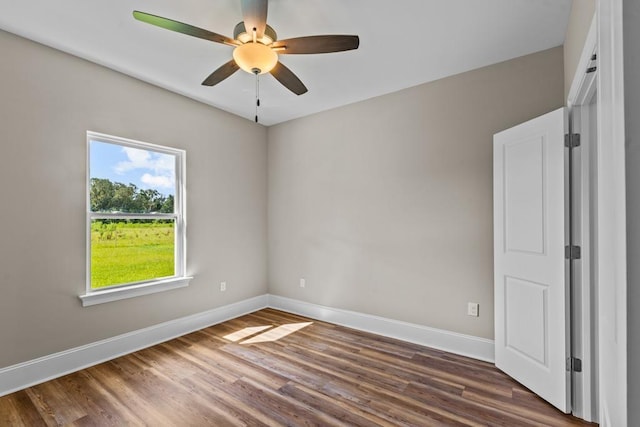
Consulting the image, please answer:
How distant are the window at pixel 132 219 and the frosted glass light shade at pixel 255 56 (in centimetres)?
180

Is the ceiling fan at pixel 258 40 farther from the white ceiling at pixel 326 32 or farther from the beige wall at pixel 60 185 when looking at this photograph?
the beige wall at pixel 60 185

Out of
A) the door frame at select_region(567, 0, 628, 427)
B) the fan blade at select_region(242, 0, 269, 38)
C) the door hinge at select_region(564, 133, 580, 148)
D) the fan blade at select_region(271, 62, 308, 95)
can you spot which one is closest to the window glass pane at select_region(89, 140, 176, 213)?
the fan blade at select_region(271, 62, 308, 95)

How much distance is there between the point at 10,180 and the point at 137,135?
1.07m

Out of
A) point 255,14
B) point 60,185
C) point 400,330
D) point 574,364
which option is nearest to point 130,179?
point 60,185

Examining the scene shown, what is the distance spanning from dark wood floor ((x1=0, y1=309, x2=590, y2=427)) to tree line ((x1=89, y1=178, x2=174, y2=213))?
1.43m

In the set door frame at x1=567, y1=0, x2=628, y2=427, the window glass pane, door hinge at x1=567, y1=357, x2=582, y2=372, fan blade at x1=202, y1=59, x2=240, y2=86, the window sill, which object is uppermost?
fan blade at x1=202, y1=59, x2=240, y2=86

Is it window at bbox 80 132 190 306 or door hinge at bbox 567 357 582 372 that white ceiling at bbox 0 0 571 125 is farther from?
door hinge at bbox 567 357 582 372

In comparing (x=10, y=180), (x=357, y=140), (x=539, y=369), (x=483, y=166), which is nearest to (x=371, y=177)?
(x=357, y=140)

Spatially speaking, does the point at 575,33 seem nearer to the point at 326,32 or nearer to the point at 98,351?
the point at 326,32

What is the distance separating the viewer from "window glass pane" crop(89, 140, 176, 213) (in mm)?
2908

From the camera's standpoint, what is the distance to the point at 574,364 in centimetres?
207

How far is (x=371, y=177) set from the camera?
3.57m

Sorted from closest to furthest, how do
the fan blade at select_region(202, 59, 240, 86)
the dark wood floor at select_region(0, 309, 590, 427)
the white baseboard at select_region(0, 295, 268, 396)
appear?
the dark wood floor at select_region(0, 309, 590, 427), the fan blade at select_region(202, 59, 240, 86), the white baseboard at select_region(0, 295, 268, 396)

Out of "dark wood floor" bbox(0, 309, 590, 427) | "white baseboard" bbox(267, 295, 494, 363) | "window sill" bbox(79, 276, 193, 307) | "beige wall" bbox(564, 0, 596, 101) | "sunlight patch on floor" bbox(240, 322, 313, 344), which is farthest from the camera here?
"sunlight patch on floor" bbox(240, 322, 313, 344)
